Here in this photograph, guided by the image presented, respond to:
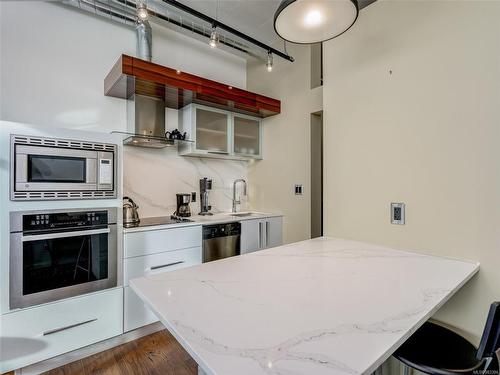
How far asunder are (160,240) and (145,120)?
124 centimetres

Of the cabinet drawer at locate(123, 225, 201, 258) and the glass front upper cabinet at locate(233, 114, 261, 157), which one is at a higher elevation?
the glass front upper cabinet at locate(233, 114, 261, 157)

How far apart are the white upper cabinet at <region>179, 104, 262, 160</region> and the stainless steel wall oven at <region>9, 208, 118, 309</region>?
1194mm

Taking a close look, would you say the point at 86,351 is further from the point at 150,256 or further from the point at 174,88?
the point at 174,88

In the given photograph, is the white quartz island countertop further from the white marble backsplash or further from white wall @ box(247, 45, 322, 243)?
the white marble backsplash

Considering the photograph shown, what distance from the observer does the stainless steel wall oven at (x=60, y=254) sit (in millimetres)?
1609

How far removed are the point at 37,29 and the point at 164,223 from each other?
194 cm

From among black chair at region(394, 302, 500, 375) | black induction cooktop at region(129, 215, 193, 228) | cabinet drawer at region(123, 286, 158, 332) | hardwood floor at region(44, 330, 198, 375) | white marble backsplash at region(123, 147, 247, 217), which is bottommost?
hardwood floor at region(44, 330, 198, 375)

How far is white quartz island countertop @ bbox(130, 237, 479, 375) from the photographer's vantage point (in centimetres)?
62

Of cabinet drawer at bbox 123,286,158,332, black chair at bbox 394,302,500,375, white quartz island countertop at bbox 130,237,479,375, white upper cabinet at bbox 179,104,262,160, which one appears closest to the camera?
white quartz island countertop at bbox 130,237,479,375

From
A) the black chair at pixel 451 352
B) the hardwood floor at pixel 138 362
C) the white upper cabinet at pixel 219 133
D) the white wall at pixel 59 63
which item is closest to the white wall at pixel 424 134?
the black chair at pixel 451 352

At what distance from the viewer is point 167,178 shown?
9.64 feet

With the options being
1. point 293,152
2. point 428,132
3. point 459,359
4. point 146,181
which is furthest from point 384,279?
point 146,181

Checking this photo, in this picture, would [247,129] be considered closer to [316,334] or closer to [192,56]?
[192,56]

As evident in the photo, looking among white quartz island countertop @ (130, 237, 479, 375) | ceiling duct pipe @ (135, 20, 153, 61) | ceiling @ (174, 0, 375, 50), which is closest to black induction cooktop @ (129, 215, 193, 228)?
white quartz island countertop @ (130, 237, 479, 375)
